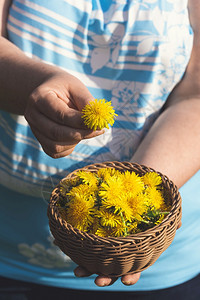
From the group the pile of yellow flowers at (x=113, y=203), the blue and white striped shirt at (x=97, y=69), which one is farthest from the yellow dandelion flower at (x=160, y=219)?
the blue and white striped shirt at (x=97, y=69)

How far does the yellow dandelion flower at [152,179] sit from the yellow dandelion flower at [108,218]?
10 cm

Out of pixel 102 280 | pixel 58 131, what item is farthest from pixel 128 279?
pixel 58 131

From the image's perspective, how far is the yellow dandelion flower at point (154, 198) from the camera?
61 centimetres

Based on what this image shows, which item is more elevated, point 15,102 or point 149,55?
point 149,55

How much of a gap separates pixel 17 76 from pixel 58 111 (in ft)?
0.53

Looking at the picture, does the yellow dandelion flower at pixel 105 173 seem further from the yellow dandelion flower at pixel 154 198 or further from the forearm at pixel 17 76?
the forearm at pixel 17 76

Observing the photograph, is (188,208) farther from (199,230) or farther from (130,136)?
(130,136)

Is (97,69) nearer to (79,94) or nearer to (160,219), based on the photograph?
(79,94)

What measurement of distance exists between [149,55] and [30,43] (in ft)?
0.91

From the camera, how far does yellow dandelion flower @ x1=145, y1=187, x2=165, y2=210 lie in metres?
0.61

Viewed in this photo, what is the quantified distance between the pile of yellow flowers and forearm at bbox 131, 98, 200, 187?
11 cm

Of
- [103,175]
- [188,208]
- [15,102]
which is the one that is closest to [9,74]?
[15,102]

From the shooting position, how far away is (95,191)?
618 millimetres

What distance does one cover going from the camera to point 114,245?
525mm
